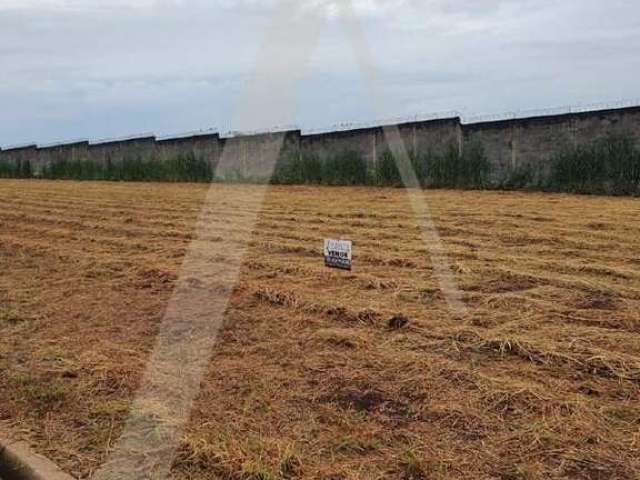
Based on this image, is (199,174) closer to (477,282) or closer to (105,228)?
(105,228)

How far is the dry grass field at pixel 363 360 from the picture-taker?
2.92m

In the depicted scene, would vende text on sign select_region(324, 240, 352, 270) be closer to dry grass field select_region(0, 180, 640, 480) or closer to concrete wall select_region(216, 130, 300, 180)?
dry grass field select_region(0, 180, 640, 480)

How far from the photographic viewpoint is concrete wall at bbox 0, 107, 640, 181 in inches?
579

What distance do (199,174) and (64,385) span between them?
19487 millimetres

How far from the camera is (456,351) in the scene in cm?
396

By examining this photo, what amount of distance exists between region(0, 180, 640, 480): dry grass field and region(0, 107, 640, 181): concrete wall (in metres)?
5.73

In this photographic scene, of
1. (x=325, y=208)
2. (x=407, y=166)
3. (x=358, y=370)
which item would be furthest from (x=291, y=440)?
(x=407, y=166)

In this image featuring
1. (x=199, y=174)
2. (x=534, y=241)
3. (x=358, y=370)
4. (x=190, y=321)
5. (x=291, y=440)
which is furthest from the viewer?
(x=199, y=174)

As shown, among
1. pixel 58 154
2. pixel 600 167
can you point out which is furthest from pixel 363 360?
pixel 58 154

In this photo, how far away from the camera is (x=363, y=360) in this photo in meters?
3.92

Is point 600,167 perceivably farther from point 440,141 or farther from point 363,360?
point 363,360

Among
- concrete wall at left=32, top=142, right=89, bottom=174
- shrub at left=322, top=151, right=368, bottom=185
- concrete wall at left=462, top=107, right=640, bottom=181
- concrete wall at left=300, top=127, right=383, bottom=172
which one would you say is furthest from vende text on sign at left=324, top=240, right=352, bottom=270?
Answer: concrete wall at left=32, top=142, right=89, bottom=174

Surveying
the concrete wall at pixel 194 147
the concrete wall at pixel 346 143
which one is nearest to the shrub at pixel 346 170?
the concrete wall at pixel 346 143

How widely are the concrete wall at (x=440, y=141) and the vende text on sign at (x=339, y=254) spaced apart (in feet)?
21.0
